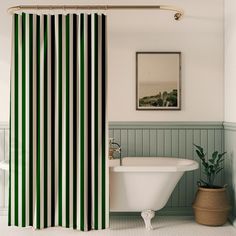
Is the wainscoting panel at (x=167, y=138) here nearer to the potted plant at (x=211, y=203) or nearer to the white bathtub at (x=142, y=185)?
the potted plant at (x=211, y=203)

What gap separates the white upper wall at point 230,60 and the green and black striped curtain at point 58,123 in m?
1.31

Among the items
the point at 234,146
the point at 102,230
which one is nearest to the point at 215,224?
the point at 234,146

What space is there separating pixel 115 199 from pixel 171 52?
165cm

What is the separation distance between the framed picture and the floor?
3.81ft

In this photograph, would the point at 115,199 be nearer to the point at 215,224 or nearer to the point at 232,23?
the point at 215,224

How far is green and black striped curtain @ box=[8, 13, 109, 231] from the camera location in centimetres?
357

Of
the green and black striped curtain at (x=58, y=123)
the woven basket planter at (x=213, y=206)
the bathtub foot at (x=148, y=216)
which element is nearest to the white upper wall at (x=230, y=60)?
the woven basket planter at (x=213, y=206)

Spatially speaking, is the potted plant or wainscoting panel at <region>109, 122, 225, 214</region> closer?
the potted plant

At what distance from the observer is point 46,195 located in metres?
3.58

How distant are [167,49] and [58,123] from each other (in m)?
1.50

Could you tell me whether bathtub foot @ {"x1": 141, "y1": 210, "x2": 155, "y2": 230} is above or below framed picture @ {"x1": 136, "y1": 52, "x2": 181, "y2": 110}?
below

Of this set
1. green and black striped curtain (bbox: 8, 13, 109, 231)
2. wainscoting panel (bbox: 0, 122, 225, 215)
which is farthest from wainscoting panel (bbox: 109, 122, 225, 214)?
green and black striped curtain (bbox: 8, 13, 109, 231)

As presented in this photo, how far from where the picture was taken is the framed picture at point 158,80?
4.34 meters

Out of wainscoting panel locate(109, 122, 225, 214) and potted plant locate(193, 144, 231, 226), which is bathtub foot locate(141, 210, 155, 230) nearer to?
potted plant locate(193, 144, 231, 226)
